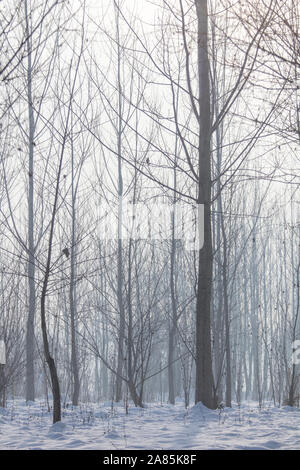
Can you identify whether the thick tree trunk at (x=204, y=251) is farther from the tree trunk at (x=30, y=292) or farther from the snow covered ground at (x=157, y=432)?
the tree trunk at (x=30, y=292)

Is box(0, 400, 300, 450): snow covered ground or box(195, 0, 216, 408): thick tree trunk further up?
box(195, 0, 216, 408): thick tree trunk

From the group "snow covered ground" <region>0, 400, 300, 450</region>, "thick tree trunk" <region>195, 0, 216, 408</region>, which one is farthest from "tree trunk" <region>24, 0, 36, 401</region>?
"thick tree trunk" <region>195, 0, 216, 408</region>

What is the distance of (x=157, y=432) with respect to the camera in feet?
16.2

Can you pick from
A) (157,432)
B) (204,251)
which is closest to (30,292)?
(204,251)

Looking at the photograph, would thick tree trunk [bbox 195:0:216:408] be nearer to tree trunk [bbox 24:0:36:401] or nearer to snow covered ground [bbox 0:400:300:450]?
snow covered ground [bbox 0:400:300:450]

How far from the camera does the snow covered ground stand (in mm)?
4207

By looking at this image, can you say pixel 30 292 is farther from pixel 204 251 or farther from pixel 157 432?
pixel 157 432

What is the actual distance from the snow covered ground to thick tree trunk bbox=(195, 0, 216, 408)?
34cm

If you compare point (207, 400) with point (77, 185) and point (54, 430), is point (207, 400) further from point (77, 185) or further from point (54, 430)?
point (77, 185)

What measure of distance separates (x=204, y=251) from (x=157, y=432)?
2.30 meters

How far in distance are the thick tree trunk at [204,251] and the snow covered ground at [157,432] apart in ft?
1.12

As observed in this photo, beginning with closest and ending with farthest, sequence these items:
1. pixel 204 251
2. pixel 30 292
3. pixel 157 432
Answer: pixel 157 432 → pixel 204 251 → pixel 30 292

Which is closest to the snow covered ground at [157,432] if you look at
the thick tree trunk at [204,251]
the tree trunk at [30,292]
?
the thick tree trunk at [204,251]
